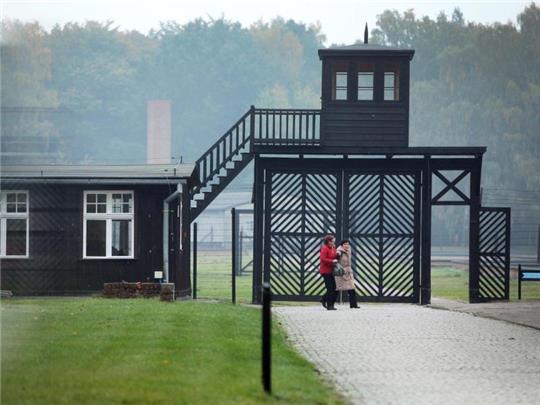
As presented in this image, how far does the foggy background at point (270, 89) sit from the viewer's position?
3125 inches

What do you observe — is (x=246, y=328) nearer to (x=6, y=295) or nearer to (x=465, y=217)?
(x=6, y=295)

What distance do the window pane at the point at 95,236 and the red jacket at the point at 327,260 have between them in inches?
291

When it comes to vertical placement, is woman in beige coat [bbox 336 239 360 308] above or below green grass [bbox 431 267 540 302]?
above

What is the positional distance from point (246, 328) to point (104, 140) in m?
92.3

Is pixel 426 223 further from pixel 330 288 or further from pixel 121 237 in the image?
pixel 121 237

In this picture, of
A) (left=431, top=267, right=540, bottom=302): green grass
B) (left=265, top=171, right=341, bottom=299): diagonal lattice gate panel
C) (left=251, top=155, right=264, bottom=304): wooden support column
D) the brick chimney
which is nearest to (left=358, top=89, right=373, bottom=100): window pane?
(left=265, top=171, right=341, bottom=299): diagonal lattice gate panel

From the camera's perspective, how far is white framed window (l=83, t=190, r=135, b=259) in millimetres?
38438

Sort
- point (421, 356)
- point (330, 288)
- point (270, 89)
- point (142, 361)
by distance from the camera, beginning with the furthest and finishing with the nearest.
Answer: point (270, 89)
point (330, 288)
point (421, 356)
point (142, 361)

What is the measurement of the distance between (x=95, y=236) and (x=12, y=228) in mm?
2062

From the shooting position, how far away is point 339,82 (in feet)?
132

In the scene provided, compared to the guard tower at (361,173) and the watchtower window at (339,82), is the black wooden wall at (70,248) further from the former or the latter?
the watchtower window at (339,82)

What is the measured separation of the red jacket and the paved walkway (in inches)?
87.3

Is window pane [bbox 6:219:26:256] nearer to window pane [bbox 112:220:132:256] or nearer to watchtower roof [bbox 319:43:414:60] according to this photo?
window pane [bbox 112:220:132:256]

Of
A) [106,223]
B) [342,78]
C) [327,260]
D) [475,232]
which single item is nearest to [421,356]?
[327,260]
